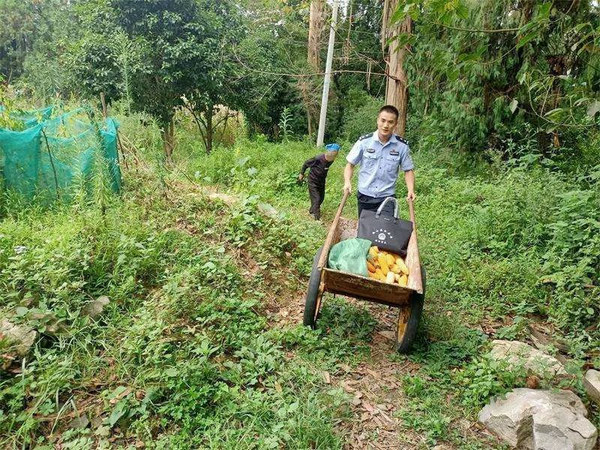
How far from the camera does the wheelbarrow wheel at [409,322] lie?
3320 millimetres

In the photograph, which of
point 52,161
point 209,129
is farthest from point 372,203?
point 209,129

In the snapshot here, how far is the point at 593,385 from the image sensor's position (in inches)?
125

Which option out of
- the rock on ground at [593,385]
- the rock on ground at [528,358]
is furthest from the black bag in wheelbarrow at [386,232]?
the rock on ground at [593,385]

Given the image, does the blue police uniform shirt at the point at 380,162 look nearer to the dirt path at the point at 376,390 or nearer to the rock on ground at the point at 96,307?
the dirt path at the point at 376,390

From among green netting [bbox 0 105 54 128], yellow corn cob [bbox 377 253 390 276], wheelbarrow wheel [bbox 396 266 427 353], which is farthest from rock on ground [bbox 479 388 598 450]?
green netting [bbox 0 105 54 128]

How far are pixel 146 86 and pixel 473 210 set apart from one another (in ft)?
31.2

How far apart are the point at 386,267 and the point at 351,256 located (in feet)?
1.21

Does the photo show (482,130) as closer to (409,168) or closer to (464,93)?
(464,93)

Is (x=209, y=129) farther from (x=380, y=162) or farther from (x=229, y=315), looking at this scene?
(x=229, y=315)

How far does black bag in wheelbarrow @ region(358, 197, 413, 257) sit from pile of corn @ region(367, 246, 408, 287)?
9 centimetres

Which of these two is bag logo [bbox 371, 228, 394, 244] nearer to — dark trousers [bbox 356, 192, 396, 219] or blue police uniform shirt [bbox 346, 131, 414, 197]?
dark trousers [bbox 356, 192, 396, 219]

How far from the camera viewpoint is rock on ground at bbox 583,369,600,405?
3.13 metres

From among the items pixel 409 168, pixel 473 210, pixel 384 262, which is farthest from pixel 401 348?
pixel 473 210

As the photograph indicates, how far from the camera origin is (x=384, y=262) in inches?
139
